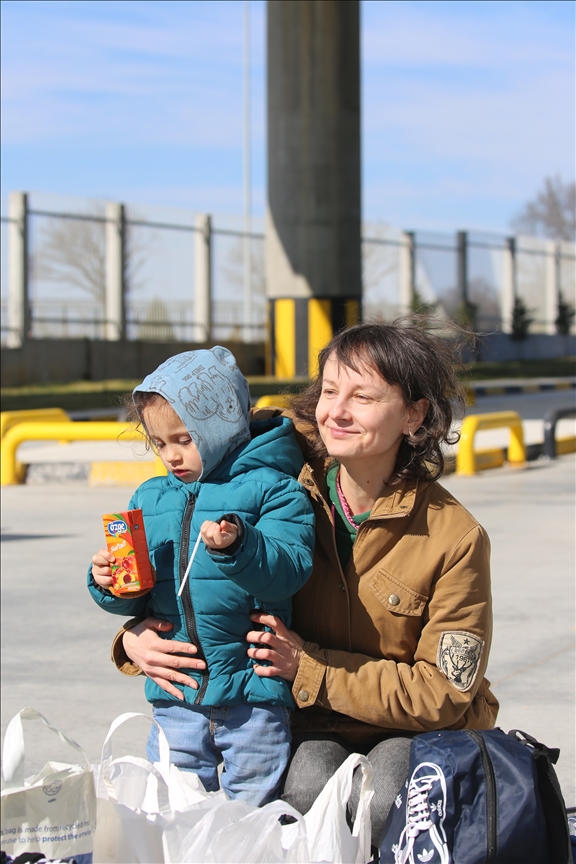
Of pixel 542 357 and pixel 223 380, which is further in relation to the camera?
pixel 542 357

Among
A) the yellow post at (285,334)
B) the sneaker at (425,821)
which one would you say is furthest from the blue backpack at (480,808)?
the yellow post at (285,334)

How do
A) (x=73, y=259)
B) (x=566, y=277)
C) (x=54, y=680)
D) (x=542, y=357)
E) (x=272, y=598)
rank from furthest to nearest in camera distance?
(x=566, y=277) → (x=542, y=357) → (x=73, y=259) → (x=54, y=680) → (x=272, y=598)

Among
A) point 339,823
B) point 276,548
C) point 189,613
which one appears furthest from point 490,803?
point 189,613

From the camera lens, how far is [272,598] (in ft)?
7.43

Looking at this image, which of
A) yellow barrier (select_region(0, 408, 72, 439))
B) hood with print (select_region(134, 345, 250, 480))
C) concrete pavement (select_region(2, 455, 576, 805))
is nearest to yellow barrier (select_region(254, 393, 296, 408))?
hood with print (select_region(134, 345, 250, 480))

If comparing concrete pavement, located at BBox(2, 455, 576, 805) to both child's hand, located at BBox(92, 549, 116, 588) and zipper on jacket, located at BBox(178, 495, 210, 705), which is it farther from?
child's hand, located at BBox(92, 549, 116, 588)

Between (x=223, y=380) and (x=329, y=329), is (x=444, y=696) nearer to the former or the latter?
(x=223, y=380)

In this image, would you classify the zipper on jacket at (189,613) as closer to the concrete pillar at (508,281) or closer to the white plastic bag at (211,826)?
the white plastic bag at (211,826)

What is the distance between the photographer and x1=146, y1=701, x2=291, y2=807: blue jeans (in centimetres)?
238

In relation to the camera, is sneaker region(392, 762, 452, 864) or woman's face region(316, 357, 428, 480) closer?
sneaker region(392, 762, 452, 864)

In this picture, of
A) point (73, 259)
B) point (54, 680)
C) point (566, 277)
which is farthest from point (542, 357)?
point (54, 680)

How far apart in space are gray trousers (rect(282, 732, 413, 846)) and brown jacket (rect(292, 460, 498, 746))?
0.17 feet

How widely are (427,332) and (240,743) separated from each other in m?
1.02

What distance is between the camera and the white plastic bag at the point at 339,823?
82.0 inches
